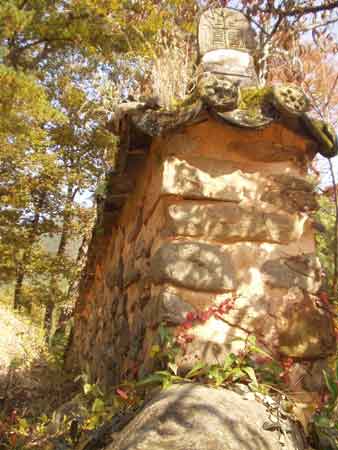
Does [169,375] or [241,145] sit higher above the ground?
Result: [241,145]

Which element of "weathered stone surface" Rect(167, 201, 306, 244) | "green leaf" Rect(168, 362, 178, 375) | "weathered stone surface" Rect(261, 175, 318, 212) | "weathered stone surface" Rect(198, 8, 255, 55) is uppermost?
"weathered stone surface" Rect(198, 8, 255, 55)

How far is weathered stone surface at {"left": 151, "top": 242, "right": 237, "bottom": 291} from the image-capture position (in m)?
2.07

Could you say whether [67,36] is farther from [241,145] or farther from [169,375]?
[169,375]

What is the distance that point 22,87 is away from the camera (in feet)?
23.7

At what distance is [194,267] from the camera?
2.10m

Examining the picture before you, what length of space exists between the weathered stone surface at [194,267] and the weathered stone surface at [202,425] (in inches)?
19.4

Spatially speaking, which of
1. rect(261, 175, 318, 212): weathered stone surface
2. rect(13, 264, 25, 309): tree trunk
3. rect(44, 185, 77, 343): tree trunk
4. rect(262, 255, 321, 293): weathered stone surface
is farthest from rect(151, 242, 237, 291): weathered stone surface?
rect(13, 264, 25, 309): tree trunk

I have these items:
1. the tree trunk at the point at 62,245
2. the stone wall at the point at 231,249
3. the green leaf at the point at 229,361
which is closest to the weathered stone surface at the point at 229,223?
the stone wall at the point at 231,249

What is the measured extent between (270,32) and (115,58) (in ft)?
26.1

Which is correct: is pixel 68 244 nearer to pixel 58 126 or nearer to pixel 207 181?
pixel 58 126

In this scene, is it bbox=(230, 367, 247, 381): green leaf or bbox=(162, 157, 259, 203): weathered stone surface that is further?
bbox=(162, 157, 259, 203): weathered stone surface

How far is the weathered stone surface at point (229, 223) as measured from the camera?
2.18 meters

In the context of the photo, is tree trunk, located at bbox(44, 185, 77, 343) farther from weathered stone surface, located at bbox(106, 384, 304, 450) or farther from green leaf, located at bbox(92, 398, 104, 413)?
weathered stone surface, located at bbox(106, 384, 304, 450)

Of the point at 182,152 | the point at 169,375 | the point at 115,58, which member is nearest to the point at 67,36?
the point at 115,58
